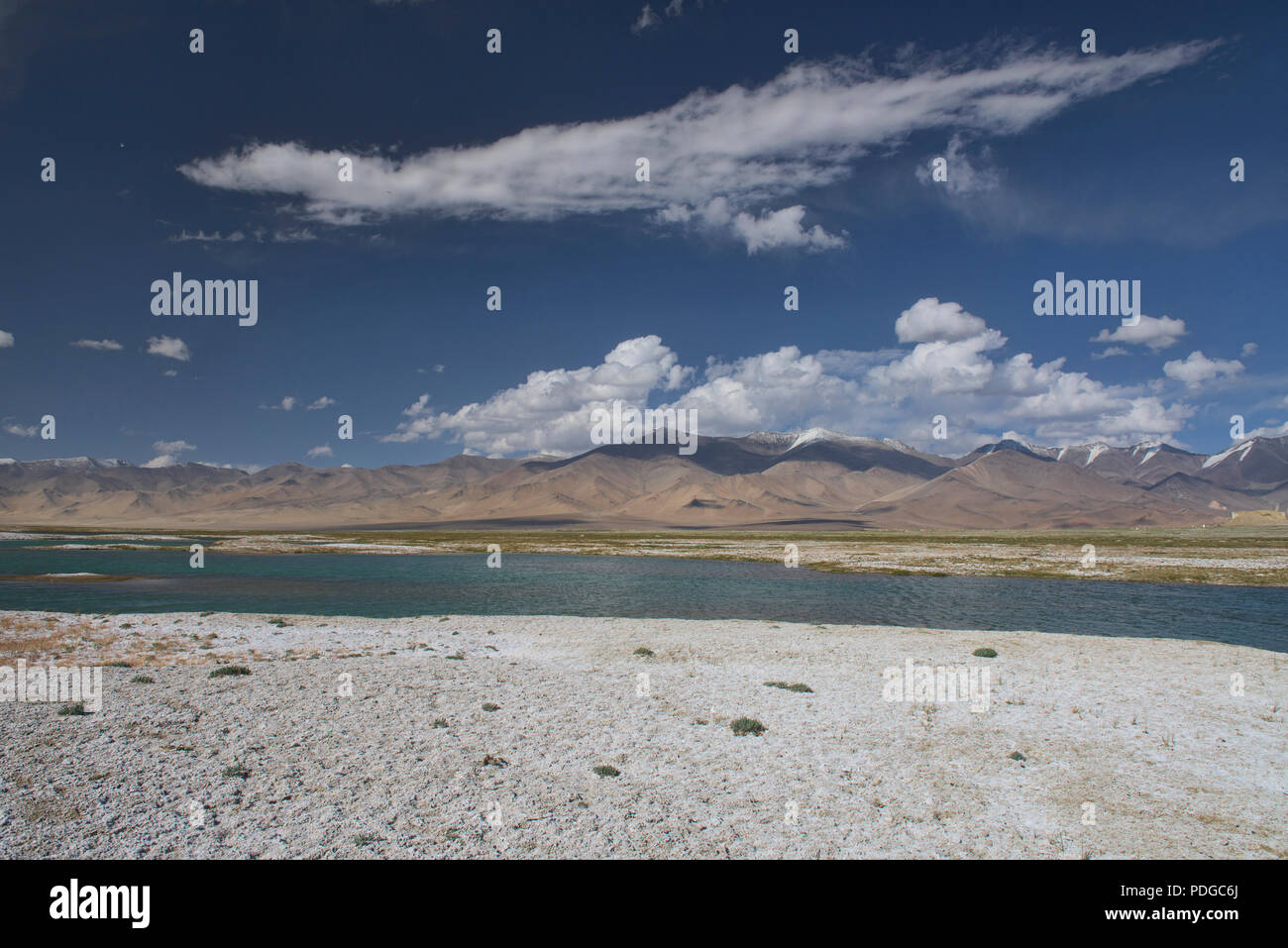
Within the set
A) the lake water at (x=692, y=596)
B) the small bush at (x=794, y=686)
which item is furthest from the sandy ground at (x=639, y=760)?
the lake water at (x=692, y=596)

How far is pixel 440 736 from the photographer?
1608cm

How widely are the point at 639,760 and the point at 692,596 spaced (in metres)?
38.7

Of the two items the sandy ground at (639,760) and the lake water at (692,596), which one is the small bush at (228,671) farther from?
the lake water at (692,596)

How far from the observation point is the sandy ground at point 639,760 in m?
11.1

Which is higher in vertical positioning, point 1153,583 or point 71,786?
point 71,786

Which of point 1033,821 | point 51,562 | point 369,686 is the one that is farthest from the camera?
point 51,562

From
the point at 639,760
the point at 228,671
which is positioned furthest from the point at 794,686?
the point at 228,671

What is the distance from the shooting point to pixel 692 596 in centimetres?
5316

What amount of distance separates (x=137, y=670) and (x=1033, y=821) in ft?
82.0

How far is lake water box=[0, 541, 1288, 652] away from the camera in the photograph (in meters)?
39.8
